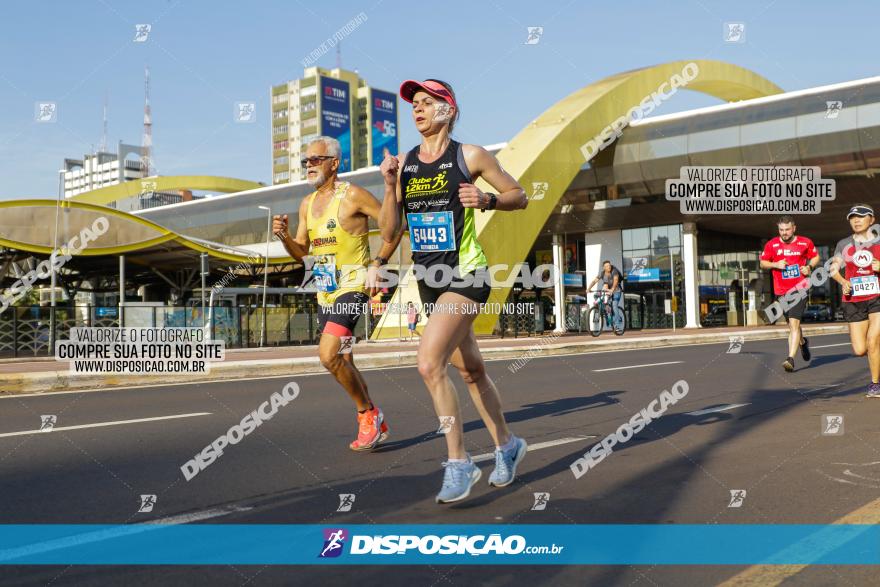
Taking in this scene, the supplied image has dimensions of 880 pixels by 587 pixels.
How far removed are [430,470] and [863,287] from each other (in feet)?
17.5

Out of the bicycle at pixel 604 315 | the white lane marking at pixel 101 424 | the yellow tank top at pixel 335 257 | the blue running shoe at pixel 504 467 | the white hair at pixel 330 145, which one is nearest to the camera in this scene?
the blue running shoe at pixel 504 467

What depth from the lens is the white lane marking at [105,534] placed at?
3064mm

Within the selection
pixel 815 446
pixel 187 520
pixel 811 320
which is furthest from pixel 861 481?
pixel 811 320

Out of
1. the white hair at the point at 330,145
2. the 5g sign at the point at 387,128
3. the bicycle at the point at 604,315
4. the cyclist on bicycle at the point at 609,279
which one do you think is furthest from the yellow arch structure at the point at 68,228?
the 5g sign at the point at 387,128

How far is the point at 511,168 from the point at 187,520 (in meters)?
28.3

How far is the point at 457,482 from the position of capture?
12.5 feet

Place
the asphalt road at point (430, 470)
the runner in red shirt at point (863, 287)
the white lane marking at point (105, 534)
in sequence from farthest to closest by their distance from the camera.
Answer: the runner in red shirt at point (863, 287) → the white lane marking at point (105, 534) → the asphalt road at point (430, 470)

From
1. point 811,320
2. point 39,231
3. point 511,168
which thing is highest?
point 511,168

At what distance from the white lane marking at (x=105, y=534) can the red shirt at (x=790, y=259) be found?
8231 millimetres

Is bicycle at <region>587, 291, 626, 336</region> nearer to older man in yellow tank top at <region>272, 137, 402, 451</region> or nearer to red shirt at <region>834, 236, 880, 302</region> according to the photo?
red shirt at <region>834, 236, 880, 302</region>

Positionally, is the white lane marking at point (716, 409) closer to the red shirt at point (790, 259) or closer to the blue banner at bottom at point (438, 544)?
the red shirt at point (790, 259)

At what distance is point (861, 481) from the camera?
4.15 metres

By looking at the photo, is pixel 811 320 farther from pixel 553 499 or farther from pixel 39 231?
pixel 553 499

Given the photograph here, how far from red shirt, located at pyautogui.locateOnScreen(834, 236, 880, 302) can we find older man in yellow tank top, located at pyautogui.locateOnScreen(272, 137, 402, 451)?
5.03 m
